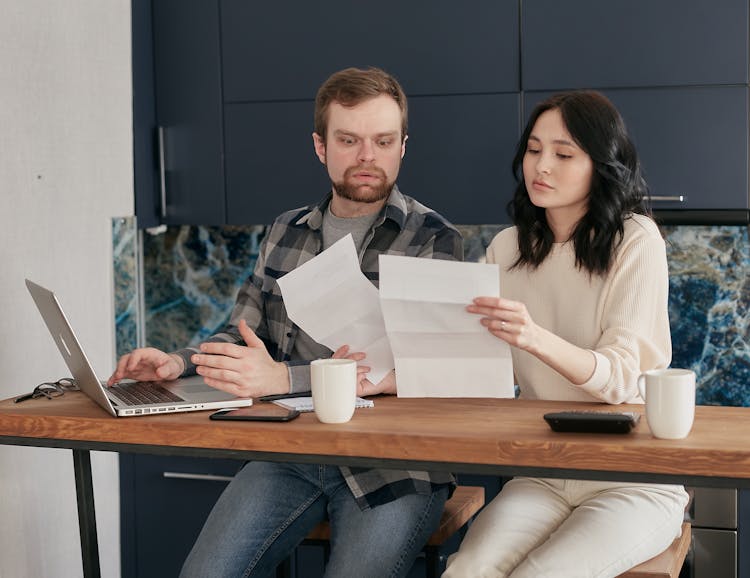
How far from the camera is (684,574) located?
2.86 meters

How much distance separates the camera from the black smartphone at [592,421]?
1586 millimetres

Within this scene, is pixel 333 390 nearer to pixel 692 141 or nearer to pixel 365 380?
pixel 365 380

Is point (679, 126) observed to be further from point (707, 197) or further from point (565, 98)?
point (565, 98)

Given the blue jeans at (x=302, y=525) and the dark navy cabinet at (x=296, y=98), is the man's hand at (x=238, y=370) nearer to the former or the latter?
the blue jeans at (x=302, y=525)

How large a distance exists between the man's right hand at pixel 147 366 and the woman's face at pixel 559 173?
80cm

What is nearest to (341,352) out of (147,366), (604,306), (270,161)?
Result: (147,366)

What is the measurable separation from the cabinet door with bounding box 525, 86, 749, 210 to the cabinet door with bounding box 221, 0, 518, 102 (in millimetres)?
358

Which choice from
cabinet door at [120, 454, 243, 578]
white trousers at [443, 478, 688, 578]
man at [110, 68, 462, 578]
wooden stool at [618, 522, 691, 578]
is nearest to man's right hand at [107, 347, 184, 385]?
man at [110, 68, 462, 578]

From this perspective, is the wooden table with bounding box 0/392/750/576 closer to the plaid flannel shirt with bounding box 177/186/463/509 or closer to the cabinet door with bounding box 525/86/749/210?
the plaid flannel shirt with bounding box 177/186/463/509

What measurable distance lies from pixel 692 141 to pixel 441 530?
4.64 feet

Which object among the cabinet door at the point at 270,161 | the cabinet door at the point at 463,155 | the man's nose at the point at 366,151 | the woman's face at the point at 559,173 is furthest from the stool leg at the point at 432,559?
the cabinet door at the point at 270,161

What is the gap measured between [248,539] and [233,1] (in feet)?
5.83

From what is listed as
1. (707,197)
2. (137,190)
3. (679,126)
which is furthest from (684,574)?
(137,190)

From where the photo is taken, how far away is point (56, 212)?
9.33 ft
